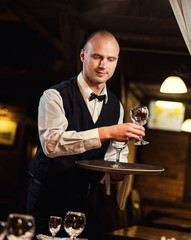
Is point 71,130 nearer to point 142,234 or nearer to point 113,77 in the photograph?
point 142,234

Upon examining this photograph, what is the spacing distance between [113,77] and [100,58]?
4.13 meters

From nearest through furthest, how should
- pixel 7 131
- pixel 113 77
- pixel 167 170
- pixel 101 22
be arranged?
pixel 101 22, pixel 113 77, pixel 7 131, pixel 167 170

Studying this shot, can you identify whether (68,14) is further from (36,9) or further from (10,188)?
(10,188)

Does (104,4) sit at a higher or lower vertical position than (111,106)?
higher

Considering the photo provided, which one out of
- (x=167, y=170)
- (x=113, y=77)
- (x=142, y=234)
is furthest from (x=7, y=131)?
(x=142, y=234)

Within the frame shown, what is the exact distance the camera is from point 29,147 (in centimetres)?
858

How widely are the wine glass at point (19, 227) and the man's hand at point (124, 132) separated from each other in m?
0.90

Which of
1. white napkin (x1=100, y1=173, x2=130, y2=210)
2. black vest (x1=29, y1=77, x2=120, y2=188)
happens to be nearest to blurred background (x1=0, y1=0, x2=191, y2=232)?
black vest (x1=29, y1=77, x2=120, y2=188)

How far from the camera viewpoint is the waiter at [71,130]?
8.54ft

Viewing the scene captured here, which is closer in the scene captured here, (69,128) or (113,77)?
(69,128)

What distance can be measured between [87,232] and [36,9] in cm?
332

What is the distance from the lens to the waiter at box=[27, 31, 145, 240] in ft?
8.54

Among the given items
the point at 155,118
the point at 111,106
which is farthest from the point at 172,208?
the point at 111,106

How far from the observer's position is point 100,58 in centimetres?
273
